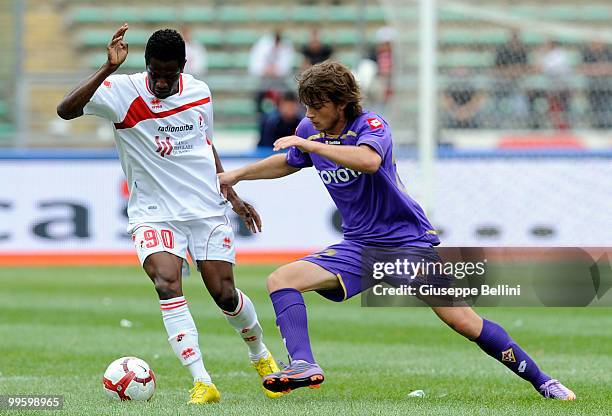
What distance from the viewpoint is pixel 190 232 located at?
757 cm

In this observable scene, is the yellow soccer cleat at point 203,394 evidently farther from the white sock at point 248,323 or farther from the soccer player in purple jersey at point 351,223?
the white sock at point 248,323

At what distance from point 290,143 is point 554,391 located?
2244mm

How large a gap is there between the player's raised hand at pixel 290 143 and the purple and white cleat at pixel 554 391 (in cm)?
211

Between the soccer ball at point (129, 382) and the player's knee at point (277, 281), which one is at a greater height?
the player's knee at point (277, 281)

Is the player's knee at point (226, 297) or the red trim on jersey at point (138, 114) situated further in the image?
the player's knee at point (226, 297)

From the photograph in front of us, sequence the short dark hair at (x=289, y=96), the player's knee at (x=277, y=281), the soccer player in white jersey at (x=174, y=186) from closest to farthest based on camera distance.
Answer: the player's knee at (x=277, y=281) < the soccer player in white jersey at (x=174, y=186) < the short dark hair at (x=289, y=96)

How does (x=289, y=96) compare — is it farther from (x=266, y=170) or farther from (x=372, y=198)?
(x=372, y=198)

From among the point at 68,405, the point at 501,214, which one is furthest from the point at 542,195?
the point at 68,405

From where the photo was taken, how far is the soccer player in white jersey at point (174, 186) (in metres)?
7.21

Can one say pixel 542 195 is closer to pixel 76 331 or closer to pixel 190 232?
pixel 76 331

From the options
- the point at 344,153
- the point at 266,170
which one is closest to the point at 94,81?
the point at 266,170

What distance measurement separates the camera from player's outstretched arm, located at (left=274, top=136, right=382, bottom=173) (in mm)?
6574

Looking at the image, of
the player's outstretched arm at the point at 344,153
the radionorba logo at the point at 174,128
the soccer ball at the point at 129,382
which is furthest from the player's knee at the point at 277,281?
the radionorba logo at the point at 174,128

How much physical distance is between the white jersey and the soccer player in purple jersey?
674mm
